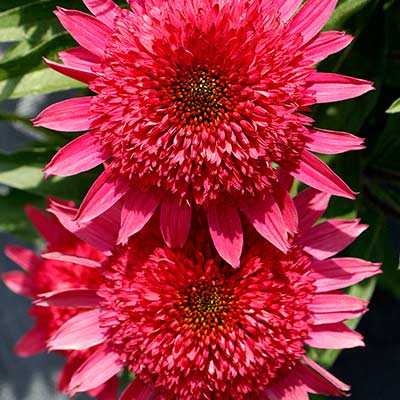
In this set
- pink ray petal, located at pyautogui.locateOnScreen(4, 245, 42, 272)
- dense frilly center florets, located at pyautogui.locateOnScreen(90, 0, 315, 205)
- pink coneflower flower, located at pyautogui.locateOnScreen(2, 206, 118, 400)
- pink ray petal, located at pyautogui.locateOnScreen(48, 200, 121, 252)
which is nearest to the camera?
dense frilly center florets, located at pyautogui.locateOnScreen(90, 0, 315, 205)

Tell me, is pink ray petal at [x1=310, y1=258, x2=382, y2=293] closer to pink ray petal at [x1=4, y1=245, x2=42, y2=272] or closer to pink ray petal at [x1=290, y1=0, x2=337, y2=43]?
pink ray petal at [x1=290, y1=0, x2=337, y2=43]

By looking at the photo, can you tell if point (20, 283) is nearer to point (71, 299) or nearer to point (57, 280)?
point (57, 280)

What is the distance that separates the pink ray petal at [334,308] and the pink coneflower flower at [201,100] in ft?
0.40

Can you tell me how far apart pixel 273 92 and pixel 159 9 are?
12 cm

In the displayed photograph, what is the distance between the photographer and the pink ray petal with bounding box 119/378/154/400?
688mm

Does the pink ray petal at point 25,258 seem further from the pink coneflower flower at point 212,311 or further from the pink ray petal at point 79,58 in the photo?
the pink ray petal at point 79,58

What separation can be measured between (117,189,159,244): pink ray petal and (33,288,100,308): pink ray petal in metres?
0.12

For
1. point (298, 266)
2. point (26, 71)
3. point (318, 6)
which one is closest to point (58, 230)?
point (26, 71)

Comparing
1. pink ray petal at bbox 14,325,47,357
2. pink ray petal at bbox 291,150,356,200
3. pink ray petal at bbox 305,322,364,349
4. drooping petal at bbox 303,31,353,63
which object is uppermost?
drooping petal at bbox 303,31,353,63

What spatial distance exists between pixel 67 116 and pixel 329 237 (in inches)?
12.4

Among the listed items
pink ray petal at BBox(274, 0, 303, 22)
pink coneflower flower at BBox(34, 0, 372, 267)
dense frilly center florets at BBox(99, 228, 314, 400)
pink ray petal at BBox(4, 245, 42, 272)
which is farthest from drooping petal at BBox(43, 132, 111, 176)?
pink ray petal at BBox(4, 245, 42, 272)

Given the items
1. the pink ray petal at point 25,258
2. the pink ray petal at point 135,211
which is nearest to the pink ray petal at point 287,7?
the pink ray petal at point 135,211

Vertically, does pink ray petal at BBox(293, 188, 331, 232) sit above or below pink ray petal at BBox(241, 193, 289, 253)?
above

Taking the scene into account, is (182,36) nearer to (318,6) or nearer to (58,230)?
(318,6)
